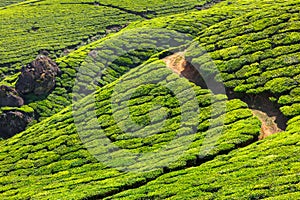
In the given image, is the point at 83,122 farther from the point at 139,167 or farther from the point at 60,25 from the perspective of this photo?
the point at 60,25

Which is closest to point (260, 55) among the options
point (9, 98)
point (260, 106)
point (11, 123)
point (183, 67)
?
point (260, 106)

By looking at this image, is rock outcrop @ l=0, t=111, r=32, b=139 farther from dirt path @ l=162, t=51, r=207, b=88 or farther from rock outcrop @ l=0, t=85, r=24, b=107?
dirt path @ l=162, t=51, r=207, b=88

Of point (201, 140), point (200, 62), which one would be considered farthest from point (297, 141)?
point (200, 62)

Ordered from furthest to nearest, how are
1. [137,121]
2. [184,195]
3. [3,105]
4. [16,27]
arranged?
1. [16,27]
2. [3,105]
3. [137,121]
4. [184,195]

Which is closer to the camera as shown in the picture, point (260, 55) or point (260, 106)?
point (260, 106)

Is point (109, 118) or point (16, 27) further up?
point (16, 27)

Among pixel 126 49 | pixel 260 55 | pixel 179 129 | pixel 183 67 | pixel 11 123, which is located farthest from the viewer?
pixel 126 49

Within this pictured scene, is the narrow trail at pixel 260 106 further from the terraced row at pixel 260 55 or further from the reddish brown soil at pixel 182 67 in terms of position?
the terraced row at pixel 260 55

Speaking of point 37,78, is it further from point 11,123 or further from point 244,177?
point 244,177
